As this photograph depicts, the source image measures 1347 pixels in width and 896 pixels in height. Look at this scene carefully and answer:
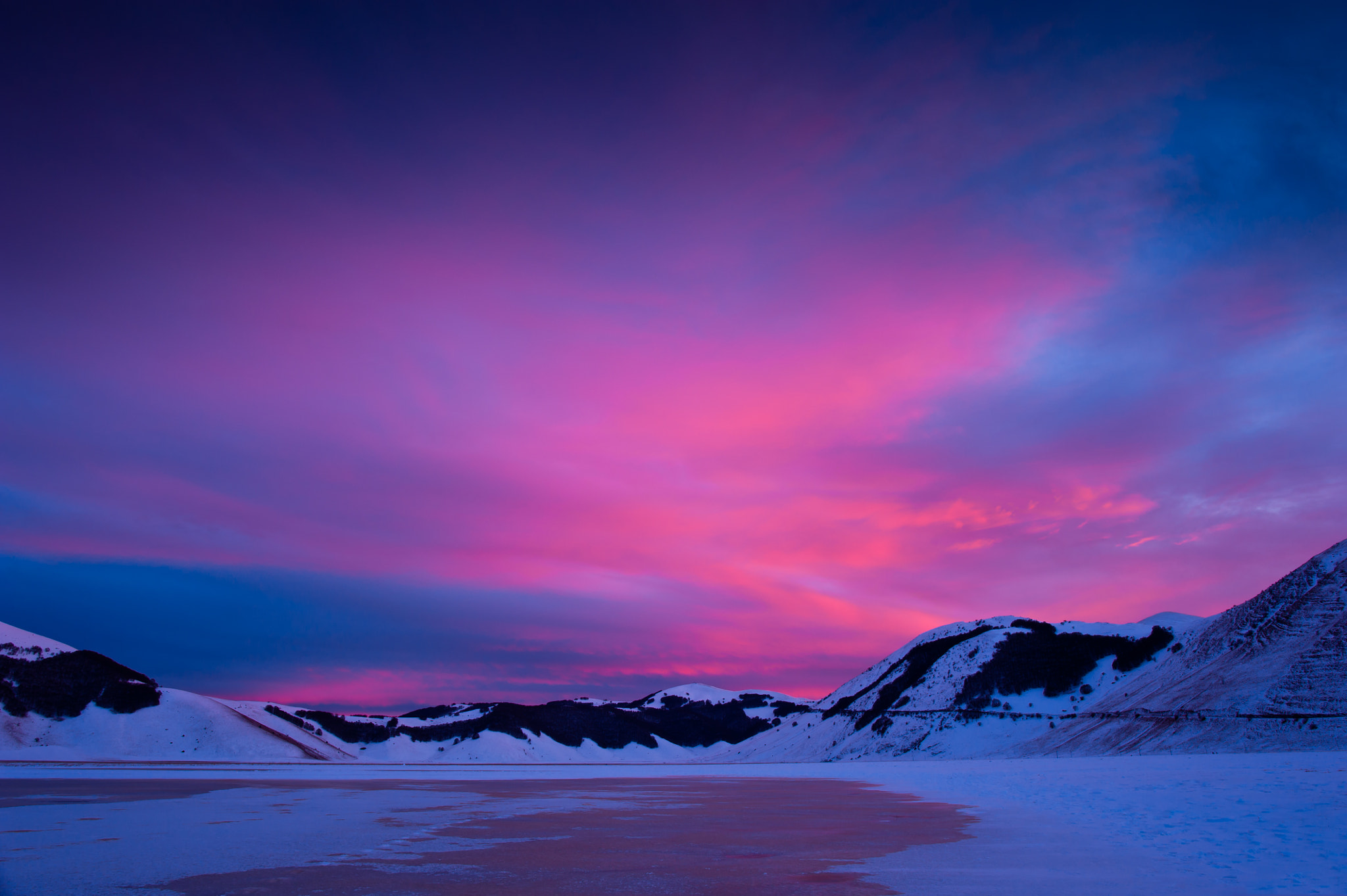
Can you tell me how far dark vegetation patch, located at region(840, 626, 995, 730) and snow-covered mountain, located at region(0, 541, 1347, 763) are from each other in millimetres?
496

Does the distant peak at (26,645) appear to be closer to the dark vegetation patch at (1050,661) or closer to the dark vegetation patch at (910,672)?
the dark vegetation patch at (910,672)

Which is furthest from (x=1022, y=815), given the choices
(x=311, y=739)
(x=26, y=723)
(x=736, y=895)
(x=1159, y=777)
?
(x=311, y=739)

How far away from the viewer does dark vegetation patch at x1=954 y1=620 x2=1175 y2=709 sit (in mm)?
98812

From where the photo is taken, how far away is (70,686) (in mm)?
102875

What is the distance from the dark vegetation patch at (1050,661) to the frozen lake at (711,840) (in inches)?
2769

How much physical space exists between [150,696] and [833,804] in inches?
4444

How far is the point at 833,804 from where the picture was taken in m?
28.9

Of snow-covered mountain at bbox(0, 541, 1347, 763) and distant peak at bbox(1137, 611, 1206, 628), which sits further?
distant peak at bbox(1137, 611, 1206, 628)

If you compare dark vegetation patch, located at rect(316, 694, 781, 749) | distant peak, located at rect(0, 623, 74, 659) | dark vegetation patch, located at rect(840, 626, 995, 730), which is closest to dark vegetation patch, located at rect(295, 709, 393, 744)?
dark vegetation patch, located at rect(316, 694, 781, 749)

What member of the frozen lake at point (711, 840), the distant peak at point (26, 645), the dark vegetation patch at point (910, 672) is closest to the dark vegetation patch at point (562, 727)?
the dark vegetation patch at point (910, 672)

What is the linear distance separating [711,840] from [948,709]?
101 m

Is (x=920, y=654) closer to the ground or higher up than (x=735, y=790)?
higher up

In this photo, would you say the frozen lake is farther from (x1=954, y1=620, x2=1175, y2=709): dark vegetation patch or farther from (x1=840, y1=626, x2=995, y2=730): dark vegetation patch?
(x1=840, y1=626, x2=995, y2=730): dark vegetation patch

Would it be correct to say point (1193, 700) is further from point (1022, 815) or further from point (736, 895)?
point (736, 895)
